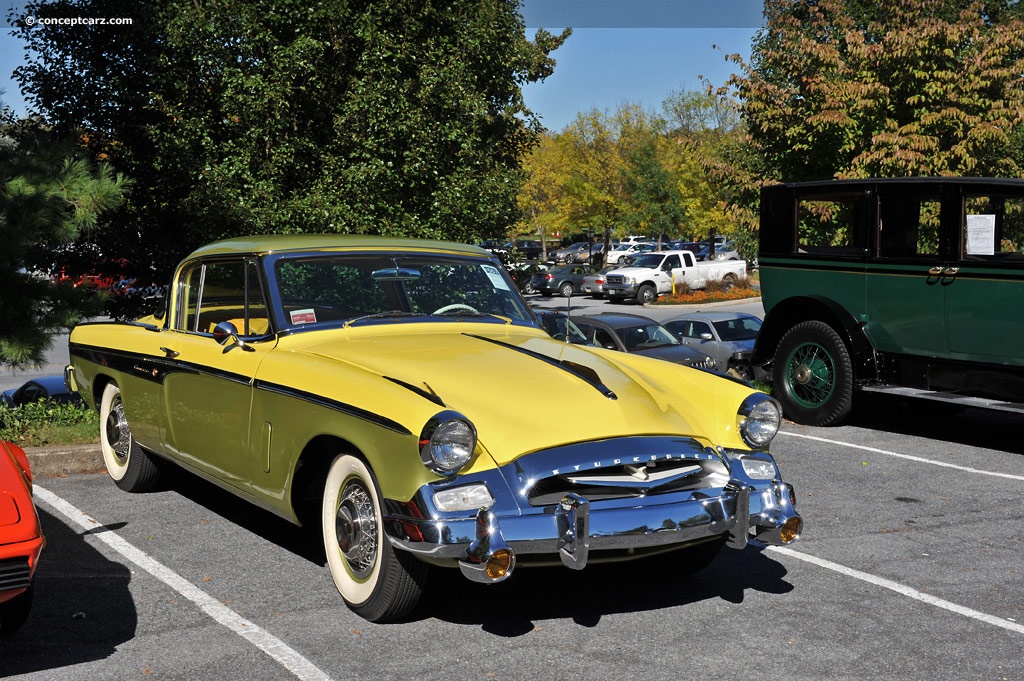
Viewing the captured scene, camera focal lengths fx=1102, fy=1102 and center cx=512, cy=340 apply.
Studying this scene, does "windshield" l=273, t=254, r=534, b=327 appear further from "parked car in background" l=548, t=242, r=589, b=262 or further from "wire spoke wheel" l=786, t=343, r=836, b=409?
"parked car in background" l=548, t=242, r=589, b=262

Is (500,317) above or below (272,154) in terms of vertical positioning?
below

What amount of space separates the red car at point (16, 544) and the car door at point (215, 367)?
1.35m

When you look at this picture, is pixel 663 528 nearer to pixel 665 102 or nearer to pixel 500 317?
pixel 500 317

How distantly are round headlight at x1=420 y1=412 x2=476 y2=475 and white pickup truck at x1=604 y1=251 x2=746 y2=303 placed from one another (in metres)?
37.2

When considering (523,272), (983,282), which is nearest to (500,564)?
(983,282)

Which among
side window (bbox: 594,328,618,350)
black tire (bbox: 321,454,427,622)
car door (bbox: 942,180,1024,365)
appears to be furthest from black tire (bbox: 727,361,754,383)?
black tire (bbox: 321,454,427,622)

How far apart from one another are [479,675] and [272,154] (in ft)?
34.2

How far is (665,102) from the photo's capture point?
61031 millimetres

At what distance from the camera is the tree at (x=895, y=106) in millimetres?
15492

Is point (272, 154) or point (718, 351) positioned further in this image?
point (718, 351)

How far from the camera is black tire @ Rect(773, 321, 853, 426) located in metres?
10.3

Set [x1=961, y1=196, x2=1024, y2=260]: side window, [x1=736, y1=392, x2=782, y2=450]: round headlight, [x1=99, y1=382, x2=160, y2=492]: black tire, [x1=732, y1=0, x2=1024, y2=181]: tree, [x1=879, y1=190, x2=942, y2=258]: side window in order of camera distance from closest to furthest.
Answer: [x1=736, y1=392, x2=782, y2=450]: round headlight → [x1=99, y1=382, x2=160, y2=492]: black tire → [x1=961, y1=196, x2=1024, y2=260]: side window → [x1=879, y1=190, x2=942, y2=258]: side window → [x1=732, y1=0, x2=1024, y2=181]: tree

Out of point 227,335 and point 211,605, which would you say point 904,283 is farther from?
point 211,605

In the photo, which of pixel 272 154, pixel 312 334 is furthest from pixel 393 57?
pixel 312 334
